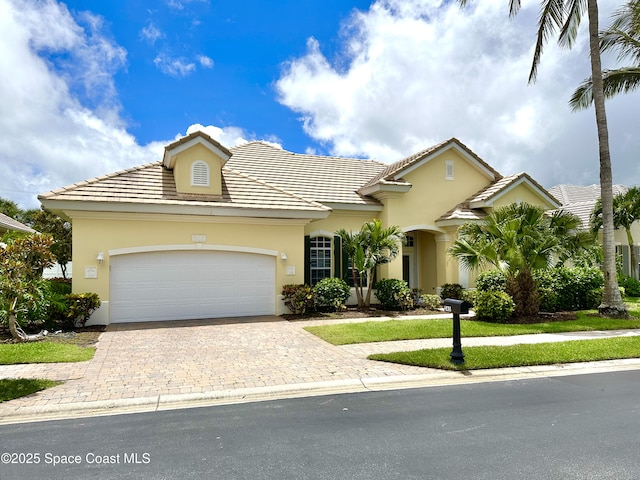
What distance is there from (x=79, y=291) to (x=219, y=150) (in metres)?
6.26

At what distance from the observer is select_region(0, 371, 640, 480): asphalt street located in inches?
167

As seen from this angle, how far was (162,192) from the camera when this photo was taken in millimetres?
14047

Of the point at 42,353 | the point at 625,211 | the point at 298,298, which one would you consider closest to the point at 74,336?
the point at 42,353

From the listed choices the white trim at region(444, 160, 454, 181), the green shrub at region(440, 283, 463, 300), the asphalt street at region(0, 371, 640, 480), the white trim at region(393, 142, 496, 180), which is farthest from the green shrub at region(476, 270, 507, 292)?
the asphalt street at region(0, 371, 640, 480)

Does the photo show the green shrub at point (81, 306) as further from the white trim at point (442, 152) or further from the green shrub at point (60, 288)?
the white trim at point (442, 152)

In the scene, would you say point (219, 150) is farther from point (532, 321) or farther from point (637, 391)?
point (637, 391)

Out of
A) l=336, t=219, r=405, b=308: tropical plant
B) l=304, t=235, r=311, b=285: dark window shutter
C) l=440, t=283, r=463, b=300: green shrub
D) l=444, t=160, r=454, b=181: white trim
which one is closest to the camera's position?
l=336, t=219, r=405, b=308: tropical plant

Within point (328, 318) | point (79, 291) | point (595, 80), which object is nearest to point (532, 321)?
point (328, 318)

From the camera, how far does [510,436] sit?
16.7ft

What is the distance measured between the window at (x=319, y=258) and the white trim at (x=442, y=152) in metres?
4.05

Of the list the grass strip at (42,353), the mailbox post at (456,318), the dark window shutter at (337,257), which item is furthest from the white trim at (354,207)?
the grass strip at (42,353)

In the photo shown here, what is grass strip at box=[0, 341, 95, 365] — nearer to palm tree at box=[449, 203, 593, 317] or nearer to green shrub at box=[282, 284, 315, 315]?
green shrub at box=[282, 284, 315, 315]

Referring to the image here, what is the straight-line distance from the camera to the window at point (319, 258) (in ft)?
56.0

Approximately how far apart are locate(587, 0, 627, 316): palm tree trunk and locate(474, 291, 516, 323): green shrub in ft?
11.4
